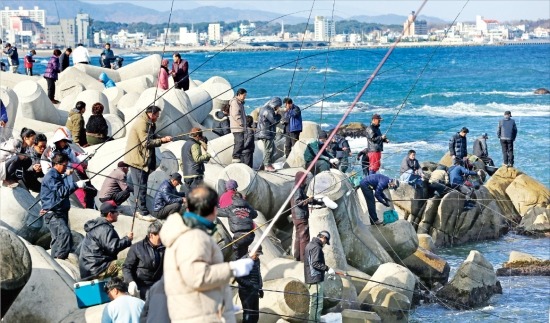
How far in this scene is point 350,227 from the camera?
46.3 feet

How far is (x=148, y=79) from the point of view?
75.8 feet

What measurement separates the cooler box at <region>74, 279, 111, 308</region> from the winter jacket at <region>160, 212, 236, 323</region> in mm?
3894

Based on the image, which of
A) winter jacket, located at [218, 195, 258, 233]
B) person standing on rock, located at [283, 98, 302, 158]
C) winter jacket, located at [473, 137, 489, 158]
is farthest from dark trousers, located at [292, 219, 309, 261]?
winter jacket, located at [473, 137, 489, 158]

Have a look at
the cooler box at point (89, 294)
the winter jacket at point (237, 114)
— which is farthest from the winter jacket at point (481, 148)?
the cooler box at point (89, 294)

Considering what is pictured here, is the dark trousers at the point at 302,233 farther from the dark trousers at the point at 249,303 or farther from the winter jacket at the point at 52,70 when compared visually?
the winter jacket at the point at 52,70

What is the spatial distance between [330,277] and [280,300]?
1.24 metres

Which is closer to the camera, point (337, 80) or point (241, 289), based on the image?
point (241, 289)

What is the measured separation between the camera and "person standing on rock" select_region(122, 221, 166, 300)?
9.05 meters


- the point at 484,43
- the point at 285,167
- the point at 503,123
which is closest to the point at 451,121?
the point at 503,123

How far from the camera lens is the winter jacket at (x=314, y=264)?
37.6ft

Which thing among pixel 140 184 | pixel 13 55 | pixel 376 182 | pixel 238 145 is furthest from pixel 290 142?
pixel 13 55

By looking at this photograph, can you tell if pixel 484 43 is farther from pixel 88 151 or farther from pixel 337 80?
pixel 88 151

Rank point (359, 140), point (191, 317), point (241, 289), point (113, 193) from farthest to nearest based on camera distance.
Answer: point (359, 140)
point (113, 193)
point (241, 289)
point (191, 317)

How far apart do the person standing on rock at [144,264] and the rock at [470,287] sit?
20.5 ft
